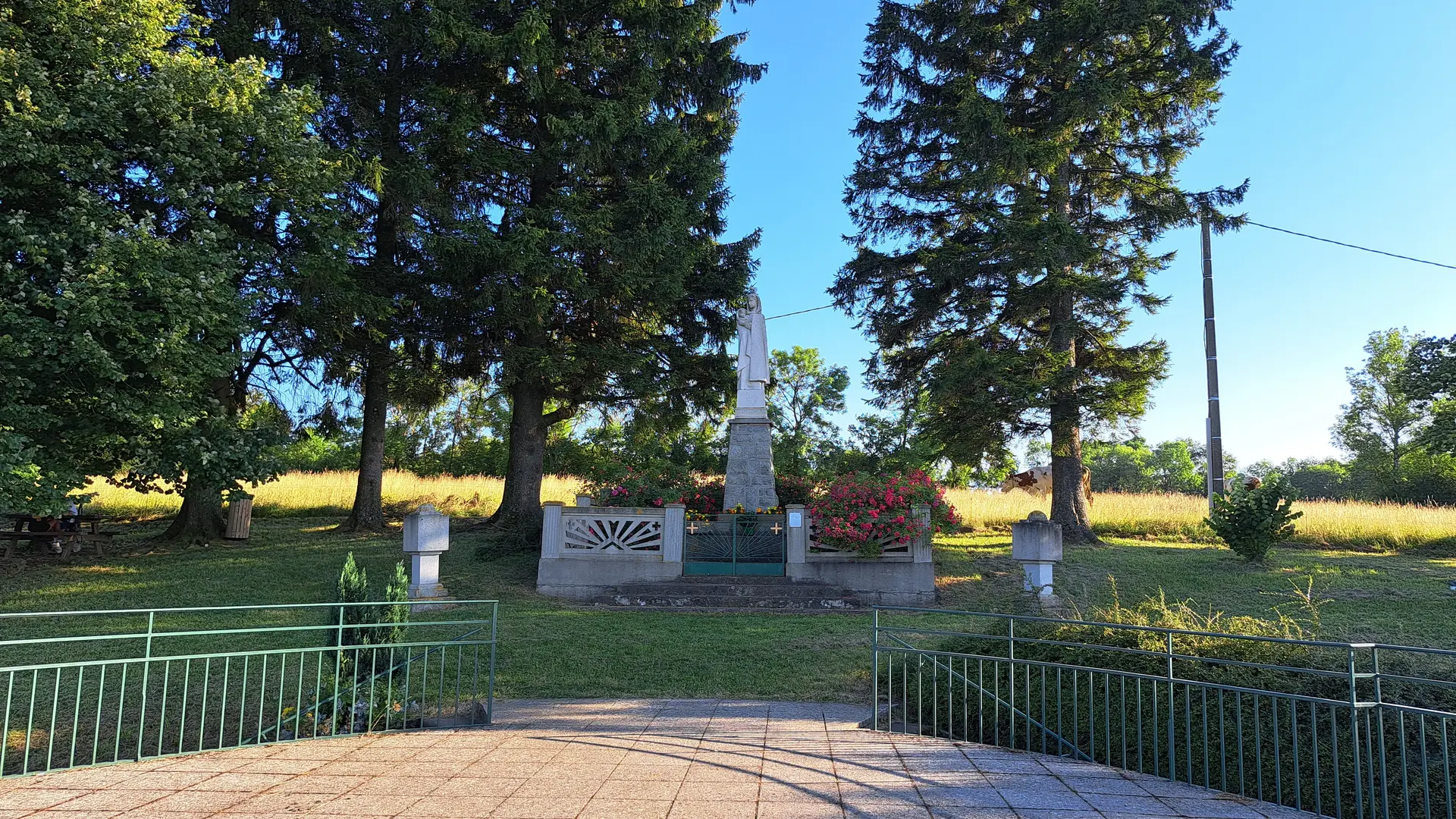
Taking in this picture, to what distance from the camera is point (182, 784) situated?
15.6 feet

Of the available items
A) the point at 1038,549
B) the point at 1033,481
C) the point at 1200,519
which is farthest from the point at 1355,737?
the point at 1033,481

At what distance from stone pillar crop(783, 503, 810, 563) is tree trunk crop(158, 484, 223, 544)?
1241 centimetres

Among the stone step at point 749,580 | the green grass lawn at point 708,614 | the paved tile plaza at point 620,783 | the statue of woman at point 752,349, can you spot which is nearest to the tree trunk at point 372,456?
the green grass lawn at point 708,614

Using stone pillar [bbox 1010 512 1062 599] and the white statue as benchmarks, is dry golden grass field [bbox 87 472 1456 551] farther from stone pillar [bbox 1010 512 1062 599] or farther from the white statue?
stone pillar [bbox 1010 512 1062 599]

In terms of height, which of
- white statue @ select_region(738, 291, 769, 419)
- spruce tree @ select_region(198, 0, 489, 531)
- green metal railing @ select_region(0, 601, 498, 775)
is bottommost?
green metal railing @ select_region(0, 601, 498, 775)

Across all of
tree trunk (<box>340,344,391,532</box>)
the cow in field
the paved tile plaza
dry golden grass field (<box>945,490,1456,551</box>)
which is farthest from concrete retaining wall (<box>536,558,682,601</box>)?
the cow in field

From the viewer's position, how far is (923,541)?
42.6 feet

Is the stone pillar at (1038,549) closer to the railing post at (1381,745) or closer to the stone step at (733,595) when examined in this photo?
the stone step at (733,595)

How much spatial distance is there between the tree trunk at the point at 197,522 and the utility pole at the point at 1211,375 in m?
21.1

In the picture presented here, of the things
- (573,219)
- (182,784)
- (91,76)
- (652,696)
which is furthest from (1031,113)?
(182,784)

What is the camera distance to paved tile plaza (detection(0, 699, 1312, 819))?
4.30 metres

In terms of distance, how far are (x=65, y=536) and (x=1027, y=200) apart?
21.0 meters

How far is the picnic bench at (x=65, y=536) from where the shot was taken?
47.1ft

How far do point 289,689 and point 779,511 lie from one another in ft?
30.7
